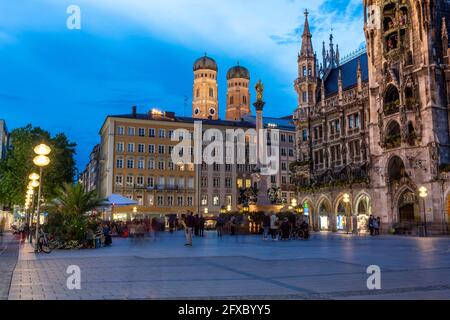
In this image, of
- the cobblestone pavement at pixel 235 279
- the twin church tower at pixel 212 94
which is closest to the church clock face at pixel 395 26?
the cobblestone pavement at pixel 235 279

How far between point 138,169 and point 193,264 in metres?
67.0

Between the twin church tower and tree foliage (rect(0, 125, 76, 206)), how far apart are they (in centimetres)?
9231

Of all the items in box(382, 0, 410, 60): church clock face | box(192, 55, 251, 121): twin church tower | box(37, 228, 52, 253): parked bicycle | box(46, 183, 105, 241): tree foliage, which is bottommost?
box(37, 228, 52, 253): parked bicycle

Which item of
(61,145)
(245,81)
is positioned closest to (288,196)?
(61,145)

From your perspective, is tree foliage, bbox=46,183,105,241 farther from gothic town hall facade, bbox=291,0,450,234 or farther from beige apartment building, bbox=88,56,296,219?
beige apartment building, bbox=88,56,296,219

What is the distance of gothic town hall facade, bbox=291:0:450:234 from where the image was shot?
142 feet

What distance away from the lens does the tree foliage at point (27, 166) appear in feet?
190

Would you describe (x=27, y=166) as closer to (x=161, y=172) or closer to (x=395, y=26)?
(x=161, y=172)

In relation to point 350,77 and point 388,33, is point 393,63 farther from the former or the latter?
point 350,77

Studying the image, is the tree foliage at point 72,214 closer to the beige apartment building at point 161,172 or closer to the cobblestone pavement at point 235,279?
Answer: the cobblestone pavement at point 235,279

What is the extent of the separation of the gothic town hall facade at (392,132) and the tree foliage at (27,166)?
33.5 meters

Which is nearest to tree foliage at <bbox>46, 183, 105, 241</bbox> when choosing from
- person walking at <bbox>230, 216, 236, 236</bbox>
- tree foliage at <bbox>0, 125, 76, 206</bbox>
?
person walking at <bbox>230, 216, 236, 236</bbox>

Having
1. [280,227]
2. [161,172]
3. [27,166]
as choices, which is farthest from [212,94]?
[280,227]
